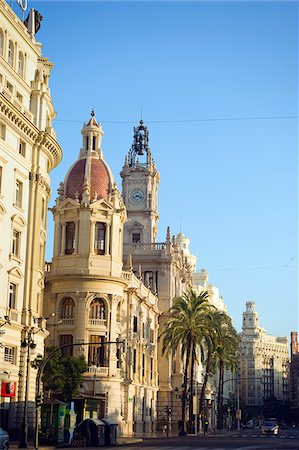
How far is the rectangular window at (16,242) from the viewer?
158 ft

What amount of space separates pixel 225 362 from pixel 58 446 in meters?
61.2

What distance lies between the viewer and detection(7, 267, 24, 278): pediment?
4697cm

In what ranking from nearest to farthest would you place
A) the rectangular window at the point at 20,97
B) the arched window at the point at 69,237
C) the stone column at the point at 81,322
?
the rectangular window at the point at 20,97
the stone column at the point at 81,322
the arched window at the point at 69,237

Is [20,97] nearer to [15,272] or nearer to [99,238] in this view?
[15,272]

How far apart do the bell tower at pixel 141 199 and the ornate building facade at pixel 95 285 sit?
1017 inches

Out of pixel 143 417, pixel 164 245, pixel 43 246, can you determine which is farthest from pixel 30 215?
pixel 164 245

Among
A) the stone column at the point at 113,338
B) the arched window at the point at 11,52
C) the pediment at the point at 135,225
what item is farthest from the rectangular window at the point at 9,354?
the pediment at the point at 135,225

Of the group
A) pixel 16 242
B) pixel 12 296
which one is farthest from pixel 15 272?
pixel 16 242

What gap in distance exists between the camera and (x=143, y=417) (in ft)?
278

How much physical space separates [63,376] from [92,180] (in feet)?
74.6

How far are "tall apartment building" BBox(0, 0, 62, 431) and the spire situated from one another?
56684 millimetres

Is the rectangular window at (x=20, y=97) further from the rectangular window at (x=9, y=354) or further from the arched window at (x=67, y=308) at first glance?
the arched window at (x=67, y=308)

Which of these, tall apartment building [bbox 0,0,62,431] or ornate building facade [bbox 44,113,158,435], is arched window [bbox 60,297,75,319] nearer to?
ornate building facade [bbox 44,113,158,435]

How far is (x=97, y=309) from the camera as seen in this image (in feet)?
232
